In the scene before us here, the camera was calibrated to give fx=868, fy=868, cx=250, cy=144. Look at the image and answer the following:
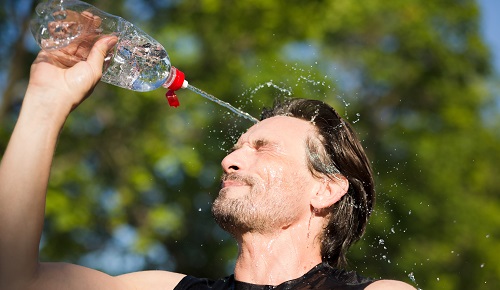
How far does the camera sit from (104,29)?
3445 millimetres

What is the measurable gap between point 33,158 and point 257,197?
4.05ft

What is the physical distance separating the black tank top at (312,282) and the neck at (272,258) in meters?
0.04

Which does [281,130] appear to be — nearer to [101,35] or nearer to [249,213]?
[249,213]

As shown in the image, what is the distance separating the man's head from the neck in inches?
2.7

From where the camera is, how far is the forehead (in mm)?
4113

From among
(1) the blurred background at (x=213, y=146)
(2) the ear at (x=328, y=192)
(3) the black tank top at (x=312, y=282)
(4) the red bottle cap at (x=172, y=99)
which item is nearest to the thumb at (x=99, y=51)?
(4) the red bottle cap at (x=172, y=99)

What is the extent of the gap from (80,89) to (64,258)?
10.7 m

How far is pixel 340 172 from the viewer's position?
4203 millimetres

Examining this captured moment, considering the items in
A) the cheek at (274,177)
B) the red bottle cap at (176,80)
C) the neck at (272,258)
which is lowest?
the neck at (272,258)

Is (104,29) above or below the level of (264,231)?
above

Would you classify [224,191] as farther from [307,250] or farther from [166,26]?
[166,26]

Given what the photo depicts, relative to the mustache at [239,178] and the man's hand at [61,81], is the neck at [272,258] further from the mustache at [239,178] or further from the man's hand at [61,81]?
the man's hand at [61,81]

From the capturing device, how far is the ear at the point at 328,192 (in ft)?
13.3

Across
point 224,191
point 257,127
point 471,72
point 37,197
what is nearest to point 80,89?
point 37,197
